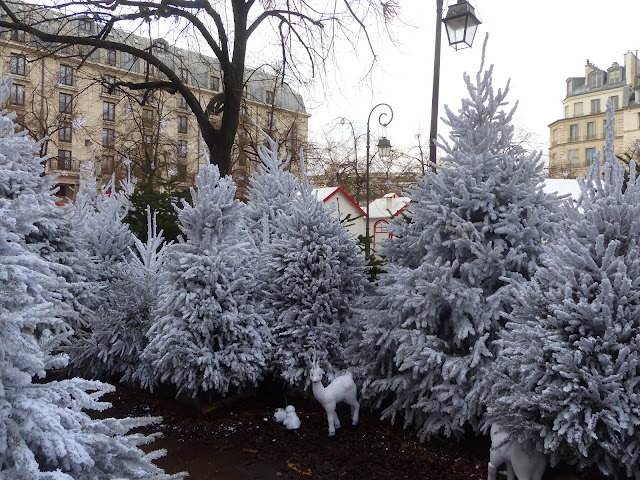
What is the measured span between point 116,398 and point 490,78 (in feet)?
19.0

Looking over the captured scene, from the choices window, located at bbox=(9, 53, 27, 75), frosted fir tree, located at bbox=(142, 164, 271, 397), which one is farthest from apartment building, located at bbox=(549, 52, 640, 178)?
frosted fir tree, located at bbox=(142, 164, 271, 397)

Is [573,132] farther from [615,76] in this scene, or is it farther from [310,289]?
[310,289]

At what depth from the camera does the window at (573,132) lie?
212 feet

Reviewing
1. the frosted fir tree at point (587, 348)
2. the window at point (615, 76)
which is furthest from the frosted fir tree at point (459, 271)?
the window at point (615, 76)

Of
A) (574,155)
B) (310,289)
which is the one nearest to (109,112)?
(310,289)

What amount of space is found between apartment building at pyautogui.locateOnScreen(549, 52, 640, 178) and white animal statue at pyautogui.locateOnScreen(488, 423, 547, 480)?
59.1m

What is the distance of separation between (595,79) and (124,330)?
238 feet

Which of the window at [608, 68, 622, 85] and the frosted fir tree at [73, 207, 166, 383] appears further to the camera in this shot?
the window at [608, 68, 622, 85]

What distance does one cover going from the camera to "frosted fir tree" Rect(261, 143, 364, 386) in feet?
18.5

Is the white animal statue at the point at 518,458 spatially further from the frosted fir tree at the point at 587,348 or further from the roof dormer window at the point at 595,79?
the roof dormer window at the point at 595,79

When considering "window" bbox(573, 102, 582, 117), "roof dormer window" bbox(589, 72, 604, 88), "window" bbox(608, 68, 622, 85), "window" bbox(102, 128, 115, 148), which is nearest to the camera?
"window" bbox(102, 128, 115, 148)

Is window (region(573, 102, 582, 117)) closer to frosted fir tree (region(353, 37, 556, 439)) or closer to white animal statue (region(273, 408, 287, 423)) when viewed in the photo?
frosted fir tree (region(353, 37, 556, 439))

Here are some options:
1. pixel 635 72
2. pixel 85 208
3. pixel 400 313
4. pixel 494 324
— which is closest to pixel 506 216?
pixel 494 324

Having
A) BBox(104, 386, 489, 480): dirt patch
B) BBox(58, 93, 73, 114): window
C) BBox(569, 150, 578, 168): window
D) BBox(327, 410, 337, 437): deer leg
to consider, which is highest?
BBox(569, 150, 578, 168): window
